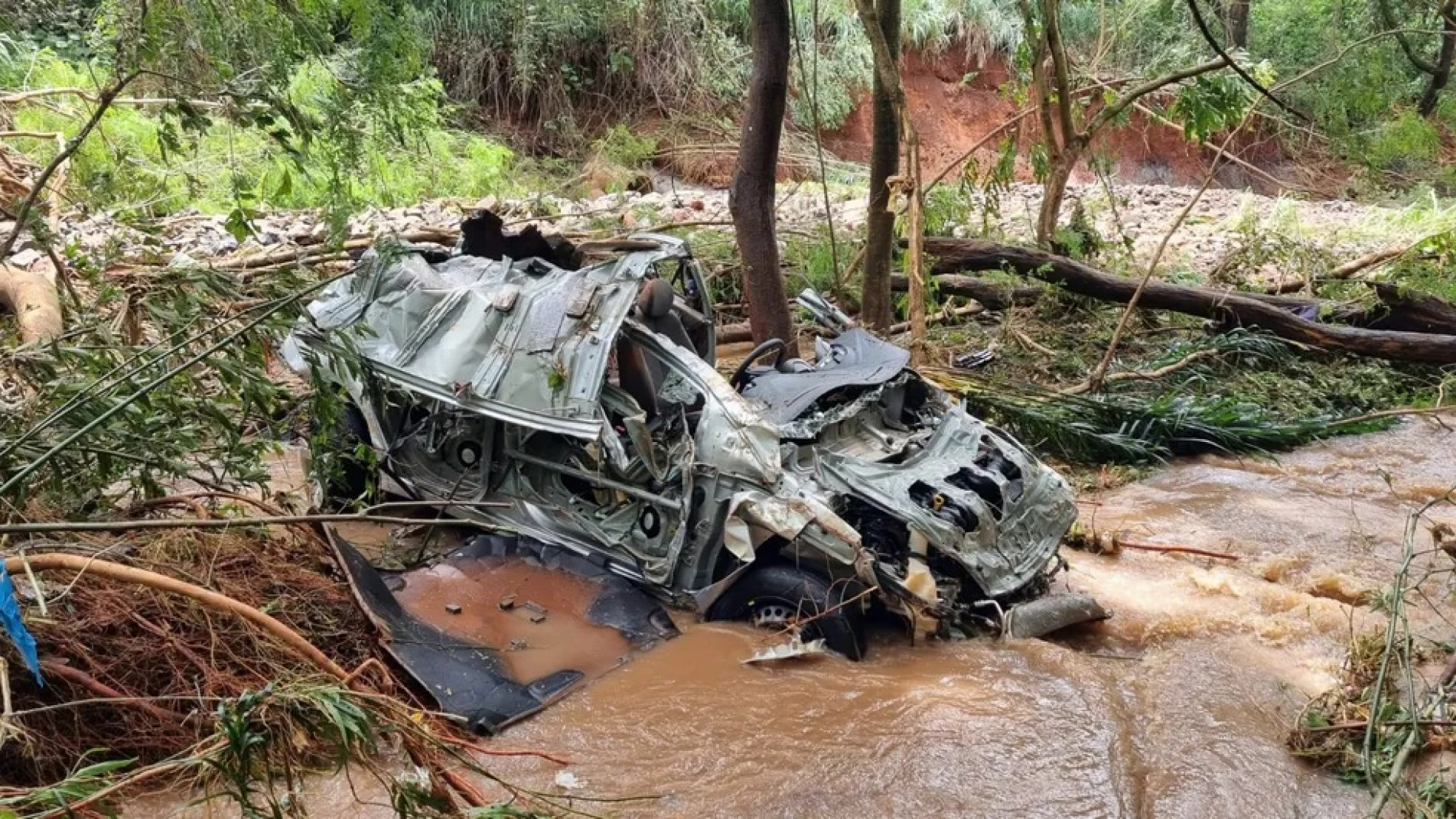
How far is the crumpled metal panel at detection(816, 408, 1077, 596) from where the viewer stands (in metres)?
5.52

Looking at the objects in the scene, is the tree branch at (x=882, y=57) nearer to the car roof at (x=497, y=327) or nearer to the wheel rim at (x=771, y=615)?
the car roof at (x=497, y=327)

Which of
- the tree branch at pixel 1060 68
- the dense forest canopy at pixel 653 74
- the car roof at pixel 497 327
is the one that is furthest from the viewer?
the dense forest canopy at pixel 653 74

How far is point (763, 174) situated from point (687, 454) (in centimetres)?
400

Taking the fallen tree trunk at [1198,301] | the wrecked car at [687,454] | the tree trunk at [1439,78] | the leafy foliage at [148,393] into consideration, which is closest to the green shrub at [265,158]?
the leafy foliage at [148,393]

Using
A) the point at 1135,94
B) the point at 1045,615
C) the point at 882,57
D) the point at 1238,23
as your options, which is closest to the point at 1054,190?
the point at 1135,94

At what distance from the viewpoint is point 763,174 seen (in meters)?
8.95

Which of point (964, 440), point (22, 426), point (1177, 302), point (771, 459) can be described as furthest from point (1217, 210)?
point (22, 426)

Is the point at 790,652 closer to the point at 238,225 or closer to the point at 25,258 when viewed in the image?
the point at 238,225

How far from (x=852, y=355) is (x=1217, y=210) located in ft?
43.4

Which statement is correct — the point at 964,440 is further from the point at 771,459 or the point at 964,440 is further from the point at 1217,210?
the point at 1217,210

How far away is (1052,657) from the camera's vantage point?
5.55m

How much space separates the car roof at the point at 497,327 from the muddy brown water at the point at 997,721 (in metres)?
1.48

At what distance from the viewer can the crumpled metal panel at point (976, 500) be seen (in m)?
5.52

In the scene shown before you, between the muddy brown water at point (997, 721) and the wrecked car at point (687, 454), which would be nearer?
the muddy brown water at point (997, 721)
